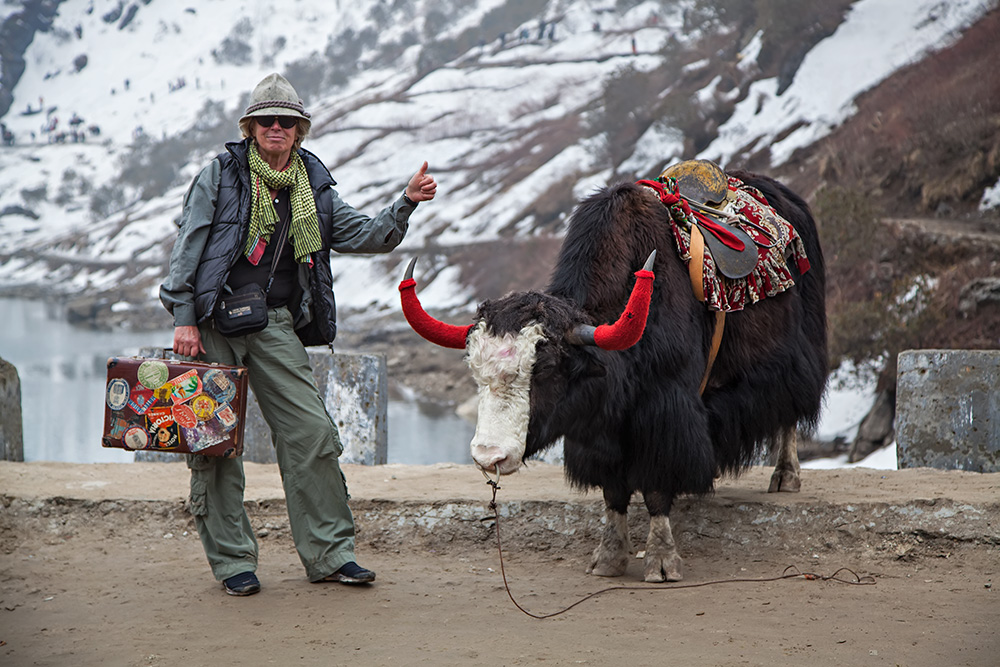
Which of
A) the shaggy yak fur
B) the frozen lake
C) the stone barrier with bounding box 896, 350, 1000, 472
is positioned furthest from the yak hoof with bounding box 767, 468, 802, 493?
the frozen lake

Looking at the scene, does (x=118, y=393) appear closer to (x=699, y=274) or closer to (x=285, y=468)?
(x=285, y=468)

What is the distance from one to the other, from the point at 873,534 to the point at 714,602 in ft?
3.43

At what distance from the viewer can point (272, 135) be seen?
3.66 m

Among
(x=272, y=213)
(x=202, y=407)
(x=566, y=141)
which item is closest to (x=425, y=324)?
(x=272, y=213)

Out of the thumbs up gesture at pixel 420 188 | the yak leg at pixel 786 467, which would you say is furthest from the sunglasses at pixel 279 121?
the yak leg at pixel 786 467

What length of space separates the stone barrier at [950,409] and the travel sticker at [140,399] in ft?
13.0

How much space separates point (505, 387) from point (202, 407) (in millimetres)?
1122

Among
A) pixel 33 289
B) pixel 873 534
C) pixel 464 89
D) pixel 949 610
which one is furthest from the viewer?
pixel 464 89

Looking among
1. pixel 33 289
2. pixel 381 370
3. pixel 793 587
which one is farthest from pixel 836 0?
pixel 33 289

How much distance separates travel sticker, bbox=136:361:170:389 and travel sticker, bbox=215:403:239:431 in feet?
0.76

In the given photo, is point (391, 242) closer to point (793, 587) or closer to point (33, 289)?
point (793, 587)

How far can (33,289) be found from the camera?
47.6 meters

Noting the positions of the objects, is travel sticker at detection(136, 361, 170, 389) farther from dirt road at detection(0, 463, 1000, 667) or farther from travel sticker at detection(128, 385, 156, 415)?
dirt road at detection(0, 463, 1000, 667)

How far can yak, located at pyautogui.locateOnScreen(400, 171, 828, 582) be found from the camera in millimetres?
3305
